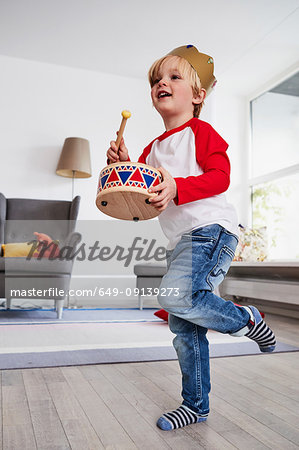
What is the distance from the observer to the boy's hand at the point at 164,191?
0.95 m

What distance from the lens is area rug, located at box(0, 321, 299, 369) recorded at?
172cm

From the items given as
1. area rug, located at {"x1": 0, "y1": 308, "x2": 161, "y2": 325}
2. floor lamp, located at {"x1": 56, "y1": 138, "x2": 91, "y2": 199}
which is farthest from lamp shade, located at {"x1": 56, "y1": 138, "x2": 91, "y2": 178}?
area rug, located at {"x1": 0, "y1": 308, "x2": 161, "y2": 325}

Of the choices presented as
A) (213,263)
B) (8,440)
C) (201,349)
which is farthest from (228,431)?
(8,440)

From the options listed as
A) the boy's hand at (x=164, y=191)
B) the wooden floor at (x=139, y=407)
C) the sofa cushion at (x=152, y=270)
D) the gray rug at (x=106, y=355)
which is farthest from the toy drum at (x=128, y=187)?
the sofa cushion at (x=152, y=270)

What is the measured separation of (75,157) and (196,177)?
136 inches

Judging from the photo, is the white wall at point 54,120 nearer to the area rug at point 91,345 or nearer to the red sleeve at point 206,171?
the area rug at point 91,345

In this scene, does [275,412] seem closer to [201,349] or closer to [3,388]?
[201,349]

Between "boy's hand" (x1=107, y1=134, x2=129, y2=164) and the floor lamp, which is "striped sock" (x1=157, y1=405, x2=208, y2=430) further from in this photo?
the floor lamp

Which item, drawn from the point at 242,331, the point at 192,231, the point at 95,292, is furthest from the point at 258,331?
the point at 95,292

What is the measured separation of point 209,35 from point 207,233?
3.54m

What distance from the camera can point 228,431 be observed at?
39.0 inches

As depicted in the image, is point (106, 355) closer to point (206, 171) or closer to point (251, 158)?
point (206, 171)

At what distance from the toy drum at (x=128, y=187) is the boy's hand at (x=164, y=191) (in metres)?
0.01

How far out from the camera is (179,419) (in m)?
1.01
